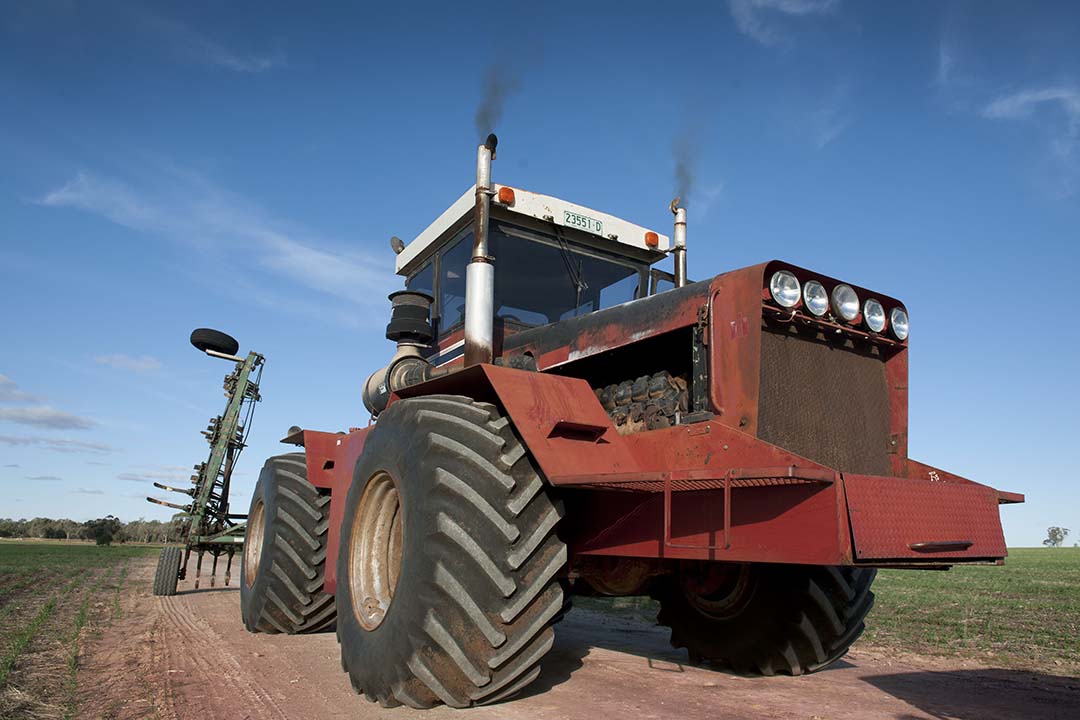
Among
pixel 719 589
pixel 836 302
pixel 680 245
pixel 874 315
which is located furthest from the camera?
pixel 680 245

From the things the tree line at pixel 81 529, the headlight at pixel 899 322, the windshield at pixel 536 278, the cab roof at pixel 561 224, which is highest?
the cab roof at pixel 561 224

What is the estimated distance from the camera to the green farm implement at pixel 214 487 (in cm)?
1206

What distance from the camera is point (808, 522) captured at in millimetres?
3232

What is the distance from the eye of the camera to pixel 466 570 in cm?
370

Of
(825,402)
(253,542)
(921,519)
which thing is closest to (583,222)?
(825,402)

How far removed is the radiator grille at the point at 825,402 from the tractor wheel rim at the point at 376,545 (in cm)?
237

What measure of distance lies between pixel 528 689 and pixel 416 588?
1.02 meters

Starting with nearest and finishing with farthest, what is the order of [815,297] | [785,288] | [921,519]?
[921,519], [785,288], [815,297]

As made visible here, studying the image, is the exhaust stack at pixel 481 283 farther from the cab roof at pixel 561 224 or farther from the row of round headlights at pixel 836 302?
the row of round headlights at pixel 836 302

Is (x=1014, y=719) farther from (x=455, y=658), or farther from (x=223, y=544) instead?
(x=223, y=544)

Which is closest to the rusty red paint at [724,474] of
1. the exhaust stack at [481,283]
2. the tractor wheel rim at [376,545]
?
the exhaust stack at [481,283]

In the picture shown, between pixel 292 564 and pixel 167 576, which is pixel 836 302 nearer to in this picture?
pixel 292 564

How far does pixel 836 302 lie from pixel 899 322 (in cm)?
62

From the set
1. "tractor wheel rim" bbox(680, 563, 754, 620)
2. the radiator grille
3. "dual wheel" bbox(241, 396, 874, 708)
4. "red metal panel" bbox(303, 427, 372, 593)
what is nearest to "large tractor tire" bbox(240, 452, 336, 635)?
"red metal panel" bbox(303, 427, 372, 593)
